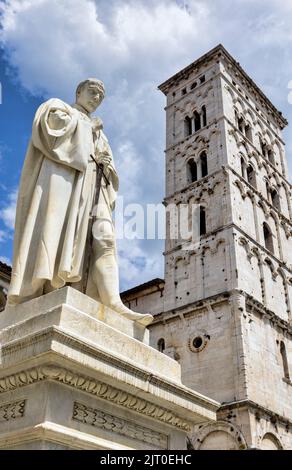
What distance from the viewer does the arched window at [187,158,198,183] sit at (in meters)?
30.0

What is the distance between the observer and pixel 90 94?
5.02m

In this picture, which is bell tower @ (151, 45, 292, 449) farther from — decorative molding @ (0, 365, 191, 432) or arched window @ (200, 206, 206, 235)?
decorative molding @ (0, 365, 191, 432)

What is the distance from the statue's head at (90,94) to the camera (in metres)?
5.02

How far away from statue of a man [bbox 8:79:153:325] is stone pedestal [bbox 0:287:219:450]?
25 centimetres

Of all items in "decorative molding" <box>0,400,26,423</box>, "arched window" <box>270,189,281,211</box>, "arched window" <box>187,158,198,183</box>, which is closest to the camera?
"decorative molding" <box>0,400,26,423</box>

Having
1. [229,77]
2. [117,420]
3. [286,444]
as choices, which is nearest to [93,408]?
[117,420]

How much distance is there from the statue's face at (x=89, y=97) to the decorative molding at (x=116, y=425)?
9.88 ft

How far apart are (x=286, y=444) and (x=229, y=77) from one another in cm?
2288

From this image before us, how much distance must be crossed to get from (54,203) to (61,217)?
0.13 meters

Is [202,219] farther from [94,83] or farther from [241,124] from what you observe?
[94,83]

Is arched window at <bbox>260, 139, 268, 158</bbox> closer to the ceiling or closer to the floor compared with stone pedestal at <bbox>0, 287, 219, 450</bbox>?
closer to the ceiling

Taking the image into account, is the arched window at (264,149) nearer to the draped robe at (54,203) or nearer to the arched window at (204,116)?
the arched window at (204,116)

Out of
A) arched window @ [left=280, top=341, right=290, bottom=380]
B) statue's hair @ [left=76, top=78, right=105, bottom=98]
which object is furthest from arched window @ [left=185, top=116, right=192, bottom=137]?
statue's hair @ [left=76, top=78, right=105, bottom=98]

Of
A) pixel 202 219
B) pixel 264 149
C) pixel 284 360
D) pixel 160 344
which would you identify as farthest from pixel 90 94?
pixel 264 149
